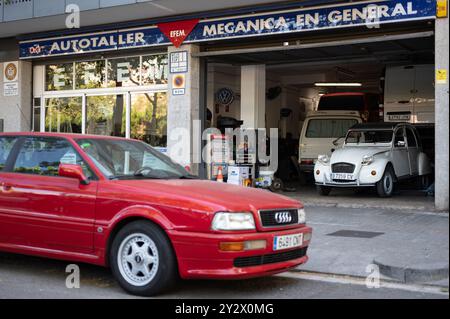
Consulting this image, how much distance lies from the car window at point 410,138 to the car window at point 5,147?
35.2ft

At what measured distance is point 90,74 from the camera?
17.5m

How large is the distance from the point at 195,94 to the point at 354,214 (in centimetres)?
553

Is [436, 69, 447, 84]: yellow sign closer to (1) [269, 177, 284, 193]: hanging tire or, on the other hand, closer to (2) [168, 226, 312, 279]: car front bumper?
(1) [269, 177, 284, 193]: hanging tire

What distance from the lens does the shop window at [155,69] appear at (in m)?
15.8

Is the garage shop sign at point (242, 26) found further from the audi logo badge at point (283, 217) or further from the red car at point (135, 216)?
the audi logo badge at point (283, 217)

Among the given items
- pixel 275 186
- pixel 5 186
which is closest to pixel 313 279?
pixel 5 186

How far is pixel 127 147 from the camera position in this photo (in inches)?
267

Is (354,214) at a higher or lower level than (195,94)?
lower

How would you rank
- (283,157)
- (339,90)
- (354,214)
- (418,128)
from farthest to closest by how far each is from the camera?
(339,90), (283,157), (418,128), (354,214)

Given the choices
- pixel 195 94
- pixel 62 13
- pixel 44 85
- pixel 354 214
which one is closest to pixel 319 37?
pixel 195 94

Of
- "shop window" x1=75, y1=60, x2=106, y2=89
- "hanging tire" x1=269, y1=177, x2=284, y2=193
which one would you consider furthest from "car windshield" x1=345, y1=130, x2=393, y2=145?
"shop window" x1=75, y1=60, x2=106, y2=89

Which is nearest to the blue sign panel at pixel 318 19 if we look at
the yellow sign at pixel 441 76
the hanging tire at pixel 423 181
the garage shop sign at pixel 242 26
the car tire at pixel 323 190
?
the garage shop sign at pixel 242 26

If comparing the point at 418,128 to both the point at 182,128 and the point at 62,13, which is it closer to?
the point at 182,128
